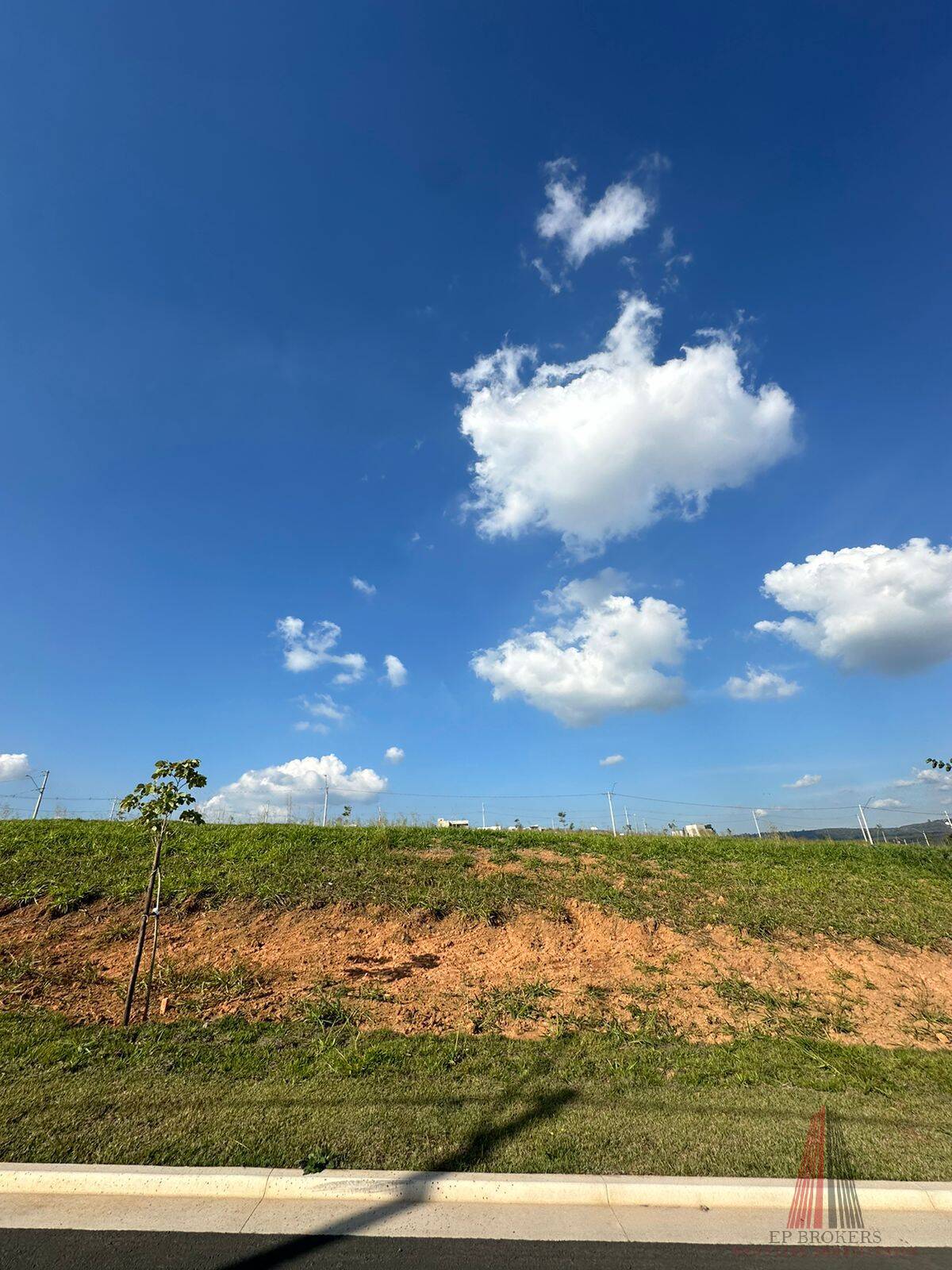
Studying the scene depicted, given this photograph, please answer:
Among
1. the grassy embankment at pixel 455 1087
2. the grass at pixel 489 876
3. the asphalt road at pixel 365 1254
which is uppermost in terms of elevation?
the grass at pixel 489 876

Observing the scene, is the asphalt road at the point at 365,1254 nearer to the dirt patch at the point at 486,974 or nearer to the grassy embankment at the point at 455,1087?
the grassy embankment at the point at 455,1087

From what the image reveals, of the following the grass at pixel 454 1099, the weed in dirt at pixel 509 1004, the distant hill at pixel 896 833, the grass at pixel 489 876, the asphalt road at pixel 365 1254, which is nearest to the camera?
the asphalt road at pixel 365 1254

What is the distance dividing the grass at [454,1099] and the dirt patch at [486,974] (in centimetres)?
51

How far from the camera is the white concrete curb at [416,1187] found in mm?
4855

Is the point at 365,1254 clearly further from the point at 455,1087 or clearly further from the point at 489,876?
the point at 489,876

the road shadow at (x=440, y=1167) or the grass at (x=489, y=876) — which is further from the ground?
the grass at (x=489, y=876)

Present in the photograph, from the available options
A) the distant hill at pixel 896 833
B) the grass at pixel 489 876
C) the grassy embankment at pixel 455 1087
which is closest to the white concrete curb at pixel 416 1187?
the grassy embankment at pixel 455 1087

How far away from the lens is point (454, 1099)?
652cm

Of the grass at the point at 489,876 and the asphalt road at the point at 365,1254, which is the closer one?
the asphalt road at the point at 365,1254

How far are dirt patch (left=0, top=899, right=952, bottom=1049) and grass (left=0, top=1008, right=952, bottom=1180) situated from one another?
51 centimetres

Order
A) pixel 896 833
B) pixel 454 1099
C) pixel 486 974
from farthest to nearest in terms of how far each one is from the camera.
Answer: pixel 896 833 → pixel 486 974 → pixel 454 1099


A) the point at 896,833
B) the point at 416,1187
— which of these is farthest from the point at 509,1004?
the point at 896,833

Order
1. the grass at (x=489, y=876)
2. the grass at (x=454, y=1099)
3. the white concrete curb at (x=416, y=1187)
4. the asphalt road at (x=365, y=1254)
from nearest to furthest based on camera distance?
the asphalt road at (x=365, y=1254) < the white concrete curb at (x=416, y=1187) < the grass at (x=454, y=1099) < the grass at (x=489, y=876)

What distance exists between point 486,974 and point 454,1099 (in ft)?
11.8
